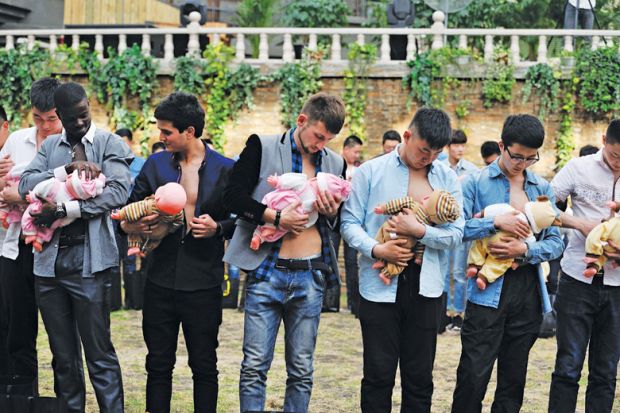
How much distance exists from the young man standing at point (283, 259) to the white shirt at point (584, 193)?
1.50 meters

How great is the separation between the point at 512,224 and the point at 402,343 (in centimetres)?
89

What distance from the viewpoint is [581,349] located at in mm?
5398

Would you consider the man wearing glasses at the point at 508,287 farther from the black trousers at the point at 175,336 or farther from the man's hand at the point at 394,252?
the black trousers at the point at 175,336

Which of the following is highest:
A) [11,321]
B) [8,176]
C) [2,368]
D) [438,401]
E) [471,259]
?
[8,176]

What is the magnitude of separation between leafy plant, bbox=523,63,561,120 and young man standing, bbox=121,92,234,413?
11.5 m

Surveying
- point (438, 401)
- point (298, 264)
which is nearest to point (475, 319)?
point (298, 264)

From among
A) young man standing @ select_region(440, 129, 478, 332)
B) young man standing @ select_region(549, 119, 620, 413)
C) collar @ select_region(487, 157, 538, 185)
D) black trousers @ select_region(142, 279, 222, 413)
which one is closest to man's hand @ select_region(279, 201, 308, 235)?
black trousers @ select_region(142, 279, 222, 413)

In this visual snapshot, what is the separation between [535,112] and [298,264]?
1190 centimetres

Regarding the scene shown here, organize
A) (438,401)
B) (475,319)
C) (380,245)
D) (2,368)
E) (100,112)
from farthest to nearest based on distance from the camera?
(100,112)
(438,401)
(2,368)
(475,319)
(380,245)

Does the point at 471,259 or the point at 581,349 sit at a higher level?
the point at 471,259

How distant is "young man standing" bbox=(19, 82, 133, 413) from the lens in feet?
16.6

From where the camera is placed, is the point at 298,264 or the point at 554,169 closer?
the point at 298,264

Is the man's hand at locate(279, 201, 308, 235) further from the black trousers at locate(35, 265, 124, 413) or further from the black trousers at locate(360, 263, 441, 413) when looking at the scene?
the black trousers at locate(35, 265, 124, 413)

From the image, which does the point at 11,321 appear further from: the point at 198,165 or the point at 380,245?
the point at 380,245
